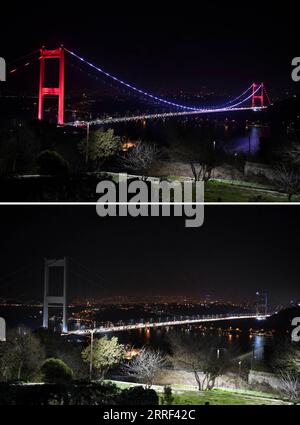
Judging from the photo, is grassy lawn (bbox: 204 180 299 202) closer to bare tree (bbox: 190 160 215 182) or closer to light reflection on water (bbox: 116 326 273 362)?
bare tree (bbox: 190 160 215 182)

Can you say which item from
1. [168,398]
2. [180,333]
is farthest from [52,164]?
[180,333]

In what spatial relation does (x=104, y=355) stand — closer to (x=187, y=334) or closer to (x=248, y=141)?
(x=187, y=334)

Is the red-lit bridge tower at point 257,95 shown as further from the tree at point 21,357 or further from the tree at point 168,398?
the tree at point 168,398

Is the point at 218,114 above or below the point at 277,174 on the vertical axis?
above

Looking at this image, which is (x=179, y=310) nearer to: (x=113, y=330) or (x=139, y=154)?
(x=113, y=330)

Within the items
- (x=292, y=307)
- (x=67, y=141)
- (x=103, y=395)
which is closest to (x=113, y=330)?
(x=67, y=141)

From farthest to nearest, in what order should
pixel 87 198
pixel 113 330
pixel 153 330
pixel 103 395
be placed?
1. pixel 153 330
2. pixel 113 330
3. pixel 87 198
4. pixel 103 395

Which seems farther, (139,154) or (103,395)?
(139,154)
